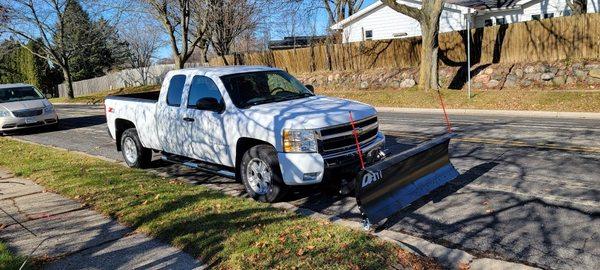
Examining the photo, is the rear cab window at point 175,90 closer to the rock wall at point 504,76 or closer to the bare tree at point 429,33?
the bare tree at point 429,33

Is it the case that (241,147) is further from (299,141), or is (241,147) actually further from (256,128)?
(299,141)

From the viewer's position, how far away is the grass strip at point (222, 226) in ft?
14.9

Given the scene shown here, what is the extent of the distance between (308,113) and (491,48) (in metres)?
19.5

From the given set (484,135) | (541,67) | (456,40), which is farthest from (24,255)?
(456,40)

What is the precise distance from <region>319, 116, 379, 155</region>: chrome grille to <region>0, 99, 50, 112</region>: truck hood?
44.9 feet

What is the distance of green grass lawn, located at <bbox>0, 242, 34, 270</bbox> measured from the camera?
473 cm

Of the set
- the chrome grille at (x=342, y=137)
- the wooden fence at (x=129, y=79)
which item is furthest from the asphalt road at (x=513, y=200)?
the wooden fence at (x=129, y=79)

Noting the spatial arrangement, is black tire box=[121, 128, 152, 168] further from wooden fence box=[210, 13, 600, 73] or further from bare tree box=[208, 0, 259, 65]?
bare tree box=[208, 0, 259, 65]

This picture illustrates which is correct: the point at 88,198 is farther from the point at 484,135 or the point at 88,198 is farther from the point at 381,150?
the point at 484,135

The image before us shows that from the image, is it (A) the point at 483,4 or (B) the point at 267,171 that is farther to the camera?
(A) the point at 483,4

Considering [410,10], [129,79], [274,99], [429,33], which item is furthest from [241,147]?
[129,79]

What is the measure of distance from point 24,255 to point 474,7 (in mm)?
31669

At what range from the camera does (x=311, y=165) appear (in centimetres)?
608

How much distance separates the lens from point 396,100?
70.8 ft
